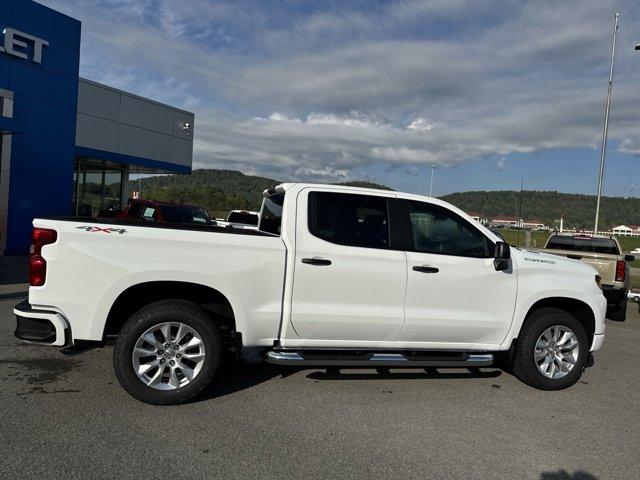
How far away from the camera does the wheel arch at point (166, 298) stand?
14.8 feet

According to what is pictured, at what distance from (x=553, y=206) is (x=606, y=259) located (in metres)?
65.8

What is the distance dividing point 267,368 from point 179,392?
1.36 meters

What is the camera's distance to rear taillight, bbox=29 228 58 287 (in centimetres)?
418

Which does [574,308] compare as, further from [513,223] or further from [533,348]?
[513,223]

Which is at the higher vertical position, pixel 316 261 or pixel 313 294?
pixel 316 261

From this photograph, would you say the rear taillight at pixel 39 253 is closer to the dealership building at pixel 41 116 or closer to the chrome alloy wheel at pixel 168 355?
the chrome alloy wheel at pixel 168 355

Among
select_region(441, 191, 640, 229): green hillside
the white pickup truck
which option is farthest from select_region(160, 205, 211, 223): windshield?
select_region(441, 191, 640, 229): green hillside

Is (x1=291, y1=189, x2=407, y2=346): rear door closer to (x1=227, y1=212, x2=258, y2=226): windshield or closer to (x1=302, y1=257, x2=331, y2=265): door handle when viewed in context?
(x1=302, y1=257, x2=331, y2=265): door handle

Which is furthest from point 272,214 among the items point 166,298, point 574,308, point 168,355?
point 574,308

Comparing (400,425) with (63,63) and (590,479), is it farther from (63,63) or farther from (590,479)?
(63,63)

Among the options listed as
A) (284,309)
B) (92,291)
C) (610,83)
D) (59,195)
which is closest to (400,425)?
(284,309)

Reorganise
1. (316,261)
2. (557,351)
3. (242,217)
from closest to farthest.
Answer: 1. (316,261)
2. (557,351)
3. (242,217)

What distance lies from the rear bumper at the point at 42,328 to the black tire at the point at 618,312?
941cm

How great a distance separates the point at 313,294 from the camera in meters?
4.60
